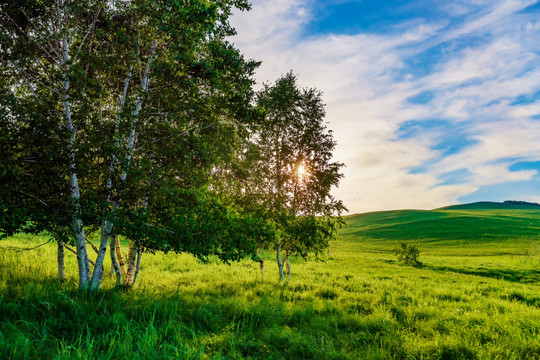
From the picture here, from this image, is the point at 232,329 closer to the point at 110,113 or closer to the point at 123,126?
the point at 123,126

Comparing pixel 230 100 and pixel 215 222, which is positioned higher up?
pixel 230 100

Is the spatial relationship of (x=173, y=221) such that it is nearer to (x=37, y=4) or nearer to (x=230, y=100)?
(x=230, y=100)

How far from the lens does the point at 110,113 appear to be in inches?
376

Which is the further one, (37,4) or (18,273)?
(18,273)

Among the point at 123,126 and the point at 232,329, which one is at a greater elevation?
the point at 123,126

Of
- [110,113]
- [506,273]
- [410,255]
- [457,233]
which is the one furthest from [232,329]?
[457,233]

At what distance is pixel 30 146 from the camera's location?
699cm

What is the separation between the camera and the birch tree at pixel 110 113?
6.99m

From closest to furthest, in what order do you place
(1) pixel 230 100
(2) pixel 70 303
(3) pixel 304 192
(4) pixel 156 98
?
1. (2) pixel 70 303
2. (4) pixel 156 98
3. (1) pixel 230 100
4. (3) pixel 304 192

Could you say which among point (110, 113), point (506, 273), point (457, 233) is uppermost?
point (110, 113)

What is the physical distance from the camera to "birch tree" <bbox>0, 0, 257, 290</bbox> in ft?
22.9

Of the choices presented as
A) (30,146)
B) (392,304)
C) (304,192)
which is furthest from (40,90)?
(392,304)

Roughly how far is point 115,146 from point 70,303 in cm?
385

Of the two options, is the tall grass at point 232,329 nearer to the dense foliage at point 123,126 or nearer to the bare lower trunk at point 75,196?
the bare lower trunk at point 75,196
